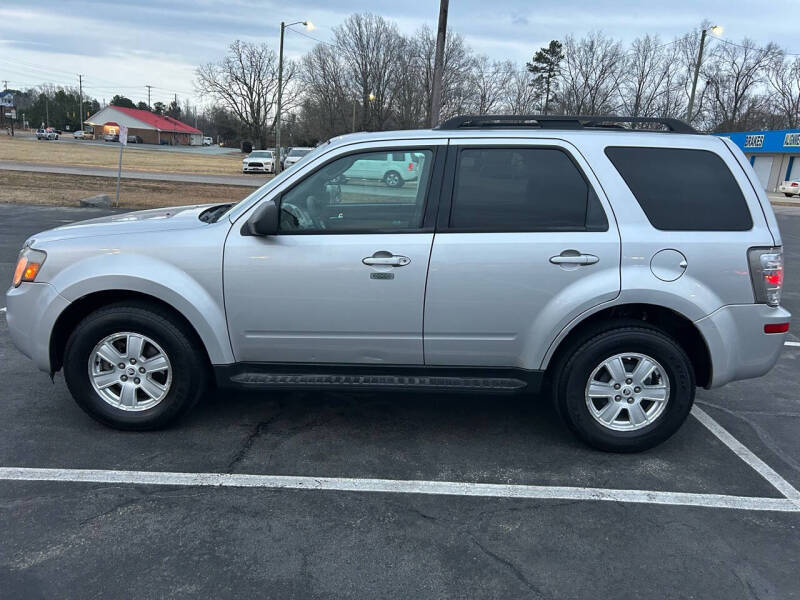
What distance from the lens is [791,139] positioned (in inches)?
2019

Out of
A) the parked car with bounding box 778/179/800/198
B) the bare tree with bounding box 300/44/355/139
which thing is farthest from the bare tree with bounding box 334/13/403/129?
the parked car with bounding box 778/179/800/198

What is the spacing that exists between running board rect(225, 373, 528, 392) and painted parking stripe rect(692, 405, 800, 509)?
4.84 ft

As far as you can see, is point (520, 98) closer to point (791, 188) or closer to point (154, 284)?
point (791, 188)

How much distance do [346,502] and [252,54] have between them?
8674cm

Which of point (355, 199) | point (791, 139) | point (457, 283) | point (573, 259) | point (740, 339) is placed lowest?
point (740, 339)

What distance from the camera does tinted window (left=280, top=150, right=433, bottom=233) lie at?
387cm

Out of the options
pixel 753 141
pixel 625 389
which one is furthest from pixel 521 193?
pixel 753 141

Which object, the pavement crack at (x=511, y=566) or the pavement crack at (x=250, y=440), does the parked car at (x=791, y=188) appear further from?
the pavement crack at (x=511, y=566)

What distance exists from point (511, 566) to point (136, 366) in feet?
8.35

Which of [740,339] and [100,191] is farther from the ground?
[740,339]

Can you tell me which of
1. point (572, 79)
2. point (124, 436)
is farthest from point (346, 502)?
point (572, 79)

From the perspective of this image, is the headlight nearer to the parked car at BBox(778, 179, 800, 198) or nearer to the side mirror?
the side mirror

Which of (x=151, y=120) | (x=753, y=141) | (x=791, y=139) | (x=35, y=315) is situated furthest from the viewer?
(x=151, y=120)

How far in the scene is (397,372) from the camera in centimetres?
398
